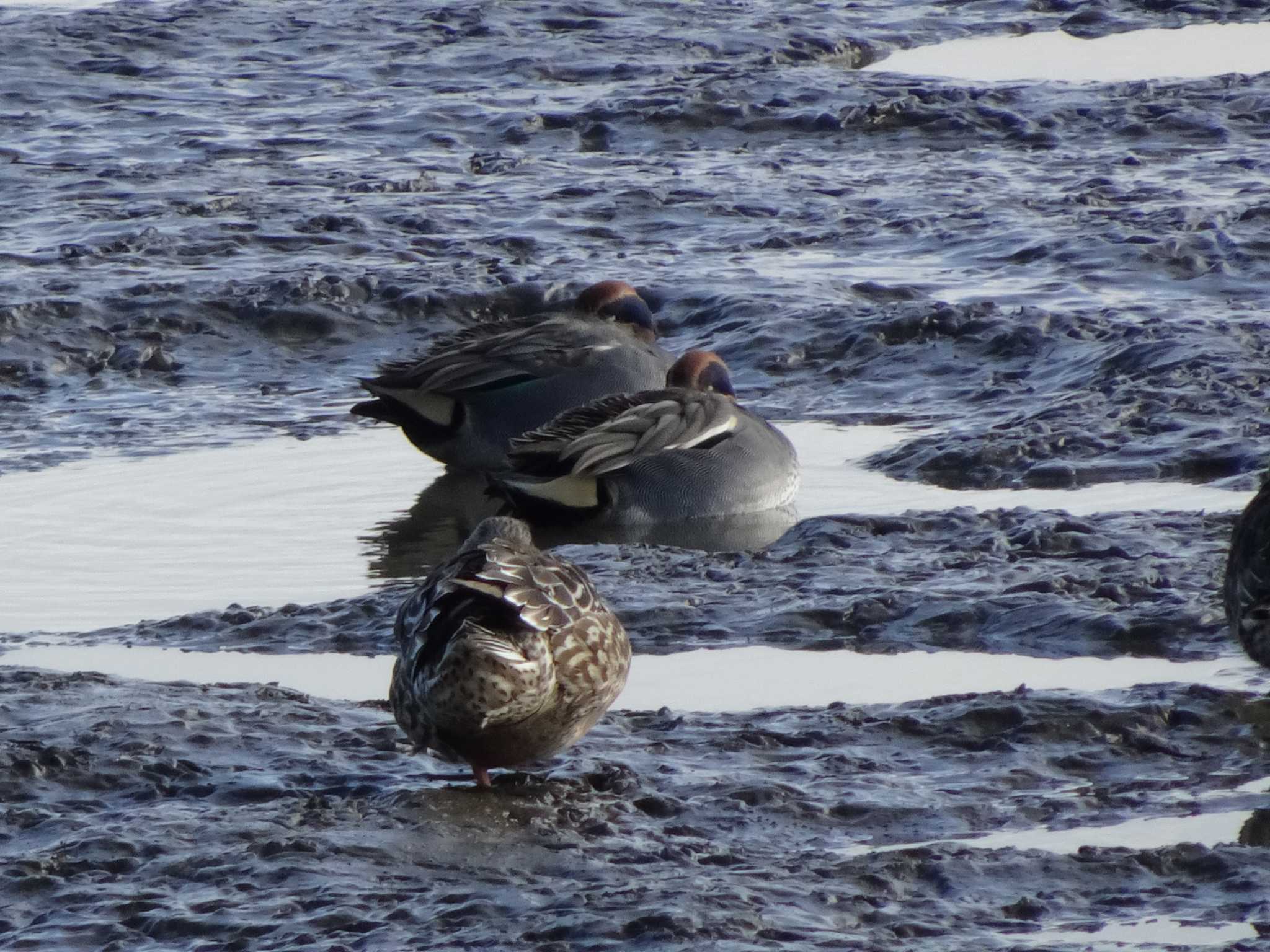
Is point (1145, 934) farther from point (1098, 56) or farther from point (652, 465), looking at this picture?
point (1098, 56)

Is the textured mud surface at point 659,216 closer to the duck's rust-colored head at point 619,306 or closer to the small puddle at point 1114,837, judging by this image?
the duck's rust-colored head at point 619,306

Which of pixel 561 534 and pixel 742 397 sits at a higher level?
pixel 742 397

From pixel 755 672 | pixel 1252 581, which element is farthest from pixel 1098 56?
pixel 1252 581

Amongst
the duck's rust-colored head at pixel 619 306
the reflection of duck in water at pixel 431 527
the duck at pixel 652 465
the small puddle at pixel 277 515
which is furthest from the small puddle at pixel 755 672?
the duck's rust-colored head at pixel 619 306

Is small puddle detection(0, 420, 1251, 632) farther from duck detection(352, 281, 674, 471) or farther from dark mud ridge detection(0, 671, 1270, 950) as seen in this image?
dark mud ridge detection(0, 671, 1270, 950)

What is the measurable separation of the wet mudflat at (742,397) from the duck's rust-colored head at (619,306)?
26.1 inches

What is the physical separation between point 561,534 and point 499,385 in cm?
127

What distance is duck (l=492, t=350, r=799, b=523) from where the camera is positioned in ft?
28.7

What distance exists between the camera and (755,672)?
661 cm

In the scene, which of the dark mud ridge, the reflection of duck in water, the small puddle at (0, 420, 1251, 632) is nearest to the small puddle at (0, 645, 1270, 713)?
the dark mud ridge

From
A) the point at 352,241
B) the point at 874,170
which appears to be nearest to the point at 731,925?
the point at 352,241

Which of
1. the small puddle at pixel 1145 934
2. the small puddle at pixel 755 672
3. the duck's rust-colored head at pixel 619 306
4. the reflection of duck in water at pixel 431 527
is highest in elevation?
the duck's rust-colored head at pixel 619 306

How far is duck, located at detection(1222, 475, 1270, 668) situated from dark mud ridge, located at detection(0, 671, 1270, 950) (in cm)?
18

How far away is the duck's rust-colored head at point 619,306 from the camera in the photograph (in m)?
10.2
